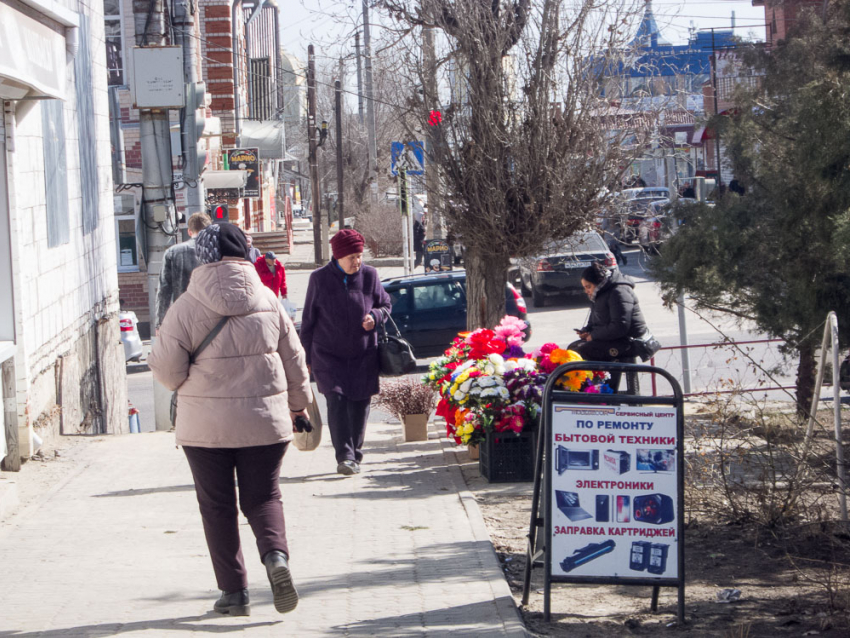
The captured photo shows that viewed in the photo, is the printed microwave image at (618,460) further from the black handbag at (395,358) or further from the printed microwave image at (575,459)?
the black handbag at (395,358)

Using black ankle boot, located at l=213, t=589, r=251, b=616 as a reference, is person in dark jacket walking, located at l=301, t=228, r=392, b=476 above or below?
above

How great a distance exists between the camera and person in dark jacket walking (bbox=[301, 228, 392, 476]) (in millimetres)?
7383

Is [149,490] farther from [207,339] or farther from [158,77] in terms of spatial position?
[158,77]

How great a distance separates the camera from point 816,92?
21.3 ft

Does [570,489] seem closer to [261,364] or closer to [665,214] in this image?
[261,364]

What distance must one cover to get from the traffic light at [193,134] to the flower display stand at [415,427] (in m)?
4.67

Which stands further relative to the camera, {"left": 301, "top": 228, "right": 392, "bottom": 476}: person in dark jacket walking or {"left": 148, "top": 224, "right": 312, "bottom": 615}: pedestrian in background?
{"left": 301, "top": 228, "right": 392, "bottom": 476}: person in dark jacket walking

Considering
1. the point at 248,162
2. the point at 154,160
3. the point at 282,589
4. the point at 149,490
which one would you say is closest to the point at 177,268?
the point at 149,490

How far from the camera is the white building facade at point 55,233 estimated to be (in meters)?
7.39

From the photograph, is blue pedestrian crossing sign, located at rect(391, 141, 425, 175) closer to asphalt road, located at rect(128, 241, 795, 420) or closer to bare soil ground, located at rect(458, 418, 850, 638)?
asphalt road, located at rect(128, 241, 795, 420)

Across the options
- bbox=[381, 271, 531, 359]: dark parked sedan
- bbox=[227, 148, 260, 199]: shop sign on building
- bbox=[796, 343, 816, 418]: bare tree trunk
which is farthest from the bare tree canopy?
bbox=[227, 148, 260, 199]: shop sign on building

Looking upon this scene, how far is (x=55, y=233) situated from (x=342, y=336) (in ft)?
10.4

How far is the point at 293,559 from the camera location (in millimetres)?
5426

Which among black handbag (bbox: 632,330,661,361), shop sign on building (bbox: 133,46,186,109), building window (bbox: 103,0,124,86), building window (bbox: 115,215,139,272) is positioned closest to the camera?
black handbag (bbox: 632,330,661,361)
